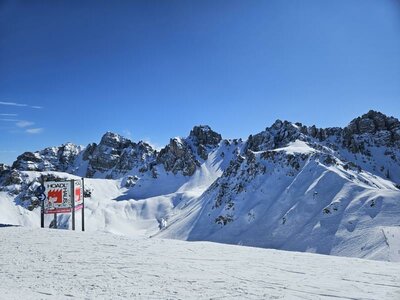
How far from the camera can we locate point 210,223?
245 ft

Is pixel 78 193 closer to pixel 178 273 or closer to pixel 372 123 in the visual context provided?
pixel 178 273

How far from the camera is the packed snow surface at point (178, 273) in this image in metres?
10.9

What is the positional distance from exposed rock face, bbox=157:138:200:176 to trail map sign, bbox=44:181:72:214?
15279cm

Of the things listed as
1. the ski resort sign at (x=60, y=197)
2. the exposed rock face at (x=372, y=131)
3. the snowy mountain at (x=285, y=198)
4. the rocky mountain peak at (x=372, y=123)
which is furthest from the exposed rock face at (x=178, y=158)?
the ski resort sign at (x=60, y=197)

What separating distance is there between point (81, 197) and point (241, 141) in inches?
6466

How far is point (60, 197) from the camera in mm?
30062

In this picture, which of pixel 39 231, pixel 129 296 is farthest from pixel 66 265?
pixel 39 231

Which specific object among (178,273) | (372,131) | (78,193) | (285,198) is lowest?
(178,273)

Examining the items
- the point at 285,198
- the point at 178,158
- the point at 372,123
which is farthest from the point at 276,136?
the point at 178,158

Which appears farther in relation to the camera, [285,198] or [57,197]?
[285,198]

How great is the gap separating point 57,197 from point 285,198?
45494 mm

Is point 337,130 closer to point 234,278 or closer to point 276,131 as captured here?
point 276,131

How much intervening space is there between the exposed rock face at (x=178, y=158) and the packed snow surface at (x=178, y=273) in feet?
543

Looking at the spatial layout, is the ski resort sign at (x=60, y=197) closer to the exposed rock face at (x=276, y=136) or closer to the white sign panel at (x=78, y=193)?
the white sign panel at (x=78, y=193)
